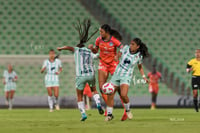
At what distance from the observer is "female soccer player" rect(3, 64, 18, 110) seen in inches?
1037

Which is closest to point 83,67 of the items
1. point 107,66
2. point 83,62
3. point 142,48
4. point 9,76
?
point 83,62

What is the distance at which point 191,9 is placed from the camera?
31.3m

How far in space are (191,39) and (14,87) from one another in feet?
33.7

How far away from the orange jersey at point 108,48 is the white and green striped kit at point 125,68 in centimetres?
84

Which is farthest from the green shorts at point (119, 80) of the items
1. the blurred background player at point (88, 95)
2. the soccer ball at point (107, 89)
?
the blurred background player at point (88, 95)

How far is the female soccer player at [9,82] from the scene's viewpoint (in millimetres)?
26344

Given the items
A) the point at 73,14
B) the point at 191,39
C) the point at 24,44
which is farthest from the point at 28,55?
the point at 191,39

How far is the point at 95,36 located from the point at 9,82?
5.34 m

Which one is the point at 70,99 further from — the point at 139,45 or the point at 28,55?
the point at 139,45

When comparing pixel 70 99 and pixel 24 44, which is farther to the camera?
pixel 24 44

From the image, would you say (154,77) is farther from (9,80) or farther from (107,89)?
(107,89)

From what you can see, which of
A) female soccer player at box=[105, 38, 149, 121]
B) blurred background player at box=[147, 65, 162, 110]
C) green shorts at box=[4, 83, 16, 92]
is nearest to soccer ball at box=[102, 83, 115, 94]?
female soccer player at box=[105, 38, 149, 121]

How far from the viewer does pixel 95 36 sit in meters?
29.1

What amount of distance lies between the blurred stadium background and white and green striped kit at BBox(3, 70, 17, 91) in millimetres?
516
